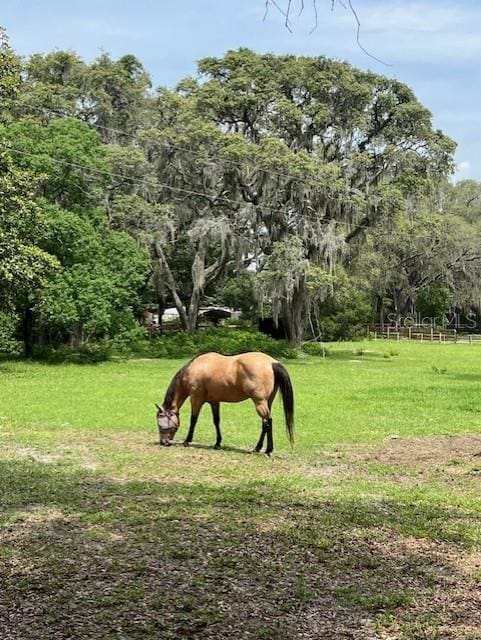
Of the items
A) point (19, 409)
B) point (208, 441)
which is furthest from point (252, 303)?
point (208, 441)

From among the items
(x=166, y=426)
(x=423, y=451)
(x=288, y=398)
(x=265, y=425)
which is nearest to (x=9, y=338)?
(x=166, y=426)

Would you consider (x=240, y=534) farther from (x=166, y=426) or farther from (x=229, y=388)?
(x=229, y=388)

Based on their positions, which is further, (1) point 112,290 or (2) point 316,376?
(1) point 112,290

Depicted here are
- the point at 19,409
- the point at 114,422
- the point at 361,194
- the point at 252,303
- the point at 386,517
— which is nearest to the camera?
the point at 386,517

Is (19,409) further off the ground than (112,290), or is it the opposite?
(112,290)

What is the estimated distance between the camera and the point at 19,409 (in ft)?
46.2

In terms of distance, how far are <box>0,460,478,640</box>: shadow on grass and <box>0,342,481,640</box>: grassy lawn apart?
0.5 inches

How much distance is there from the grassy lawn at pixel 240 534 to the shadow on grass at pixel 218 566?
1cm

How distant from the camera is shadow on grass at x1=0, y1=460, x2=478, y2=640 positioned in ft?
12.0

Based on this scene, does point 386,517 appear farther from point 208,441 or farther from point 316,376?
point 316,376

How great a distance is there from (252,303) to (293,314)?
15.5m

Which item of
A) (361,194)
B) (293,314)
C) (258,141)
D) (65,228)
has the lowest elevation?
(293,314)

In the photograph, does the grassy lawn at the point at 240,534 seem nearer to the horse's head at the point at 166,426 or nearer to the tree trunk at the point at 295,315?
the horse's head at the point at 166,426

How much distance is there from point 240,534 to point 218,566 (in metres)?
0.72
